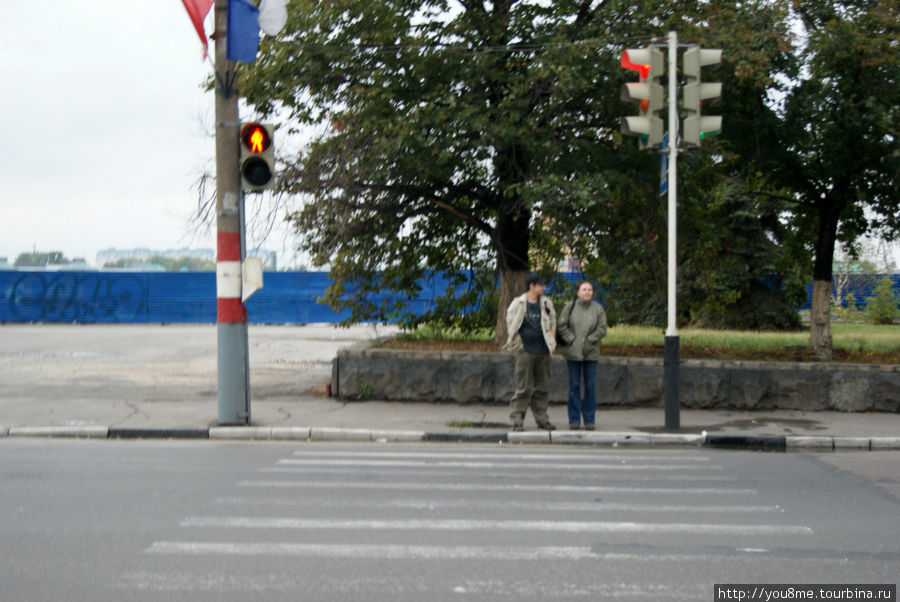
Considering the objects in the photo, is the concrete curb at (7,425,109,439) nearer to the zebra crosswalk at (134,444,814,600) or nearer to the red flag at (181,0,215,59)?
the zebra crosswalk at (134,444,814,600)

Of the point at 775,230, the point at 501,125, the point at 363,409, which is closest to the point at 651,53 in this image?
the point at 501,125

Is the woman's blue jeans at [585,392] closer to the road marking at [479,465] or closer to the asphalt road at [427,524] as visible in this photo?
the asphalt road at [427,524]

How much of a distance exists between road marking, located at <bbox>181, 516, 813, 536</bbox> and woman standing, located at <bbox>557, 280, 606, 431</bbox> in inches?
174

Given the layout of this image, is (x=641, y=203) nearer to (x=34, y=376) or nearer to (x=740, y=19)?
(x=740, y=19)

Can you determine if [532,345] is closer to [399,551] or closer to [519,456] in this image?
[519,456]

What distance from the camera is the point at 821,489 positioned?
7551 mm

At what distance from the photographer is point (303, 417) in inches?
443

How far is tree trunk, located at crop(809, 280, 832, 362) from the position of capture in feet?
46.3

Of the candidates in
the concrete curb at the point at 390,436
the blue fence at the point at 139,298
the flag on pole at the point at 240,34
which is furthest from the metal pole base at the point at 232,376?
the blue fence at the point at 139,298

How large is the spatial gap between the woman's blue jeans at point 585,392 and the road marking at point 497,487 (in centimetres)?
312

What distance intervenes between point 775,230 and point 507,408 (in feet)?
65.2

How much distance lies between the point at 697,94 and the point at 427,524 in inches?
261

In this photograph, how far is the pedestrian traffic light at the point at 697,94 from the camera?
10.0 m

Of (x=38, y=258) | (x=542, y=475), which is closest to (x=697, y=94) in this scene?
(x=542, y=475)
